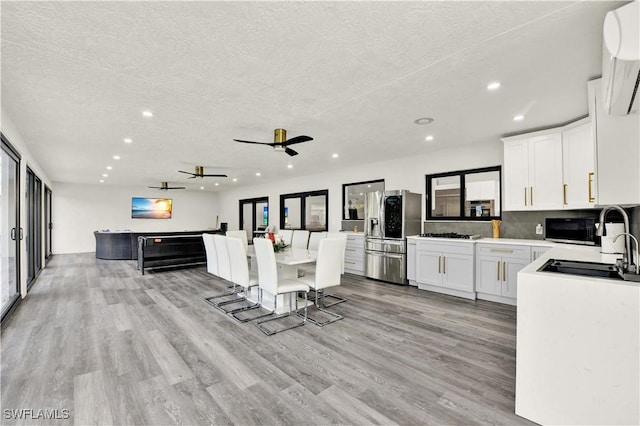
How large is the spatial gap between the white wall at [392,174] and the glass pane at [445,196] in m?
0.19

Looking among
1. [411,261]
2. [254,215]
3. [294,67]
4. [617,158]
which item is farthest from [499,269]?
[254,215]

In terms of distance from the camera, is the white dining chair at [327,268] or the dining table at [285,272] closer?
the white dining chair at [327,268]

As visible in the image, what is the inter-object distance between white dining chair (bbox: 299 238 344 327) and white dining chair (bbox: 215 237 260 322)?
2.29 ft

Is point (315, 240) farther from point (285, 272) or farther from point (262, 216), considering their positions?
point (262, 216)

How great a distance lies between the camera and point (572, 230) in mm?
3674

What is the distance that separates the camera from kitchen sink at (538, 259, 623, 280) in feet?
6.19

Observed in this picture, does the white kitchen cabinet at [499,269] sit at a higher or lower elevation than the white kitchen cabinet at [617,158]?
lower

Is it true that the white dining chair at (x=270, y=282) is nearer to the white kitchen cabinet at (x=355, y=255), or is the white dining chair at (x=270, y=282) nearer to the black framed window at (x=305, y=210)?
the white kitchen cabinet at (x=355, y=255)

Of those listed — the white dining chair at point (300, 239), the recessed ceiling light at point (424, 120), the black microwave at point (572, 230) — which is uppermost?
the recessed ceiling light at point (424, 120)

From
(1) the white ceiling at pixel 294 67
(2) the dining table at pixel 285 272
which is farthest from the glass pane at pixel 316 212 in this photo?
(1) the white ceiling at pixel 294 67

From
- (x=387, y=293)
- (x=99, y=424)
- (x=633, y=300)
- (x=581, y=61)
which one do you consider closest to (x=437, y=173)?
(x=387, y=293)

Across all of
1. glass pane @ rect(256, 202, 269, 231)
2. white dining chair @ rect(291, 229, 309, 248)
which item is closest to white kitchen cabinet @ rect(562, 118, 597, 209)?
white dining chair @ rect(291, 229, 309, 248)

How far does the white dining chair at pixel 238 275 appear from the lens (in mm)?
3469

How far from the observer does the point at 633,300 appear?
1438 millimetres
